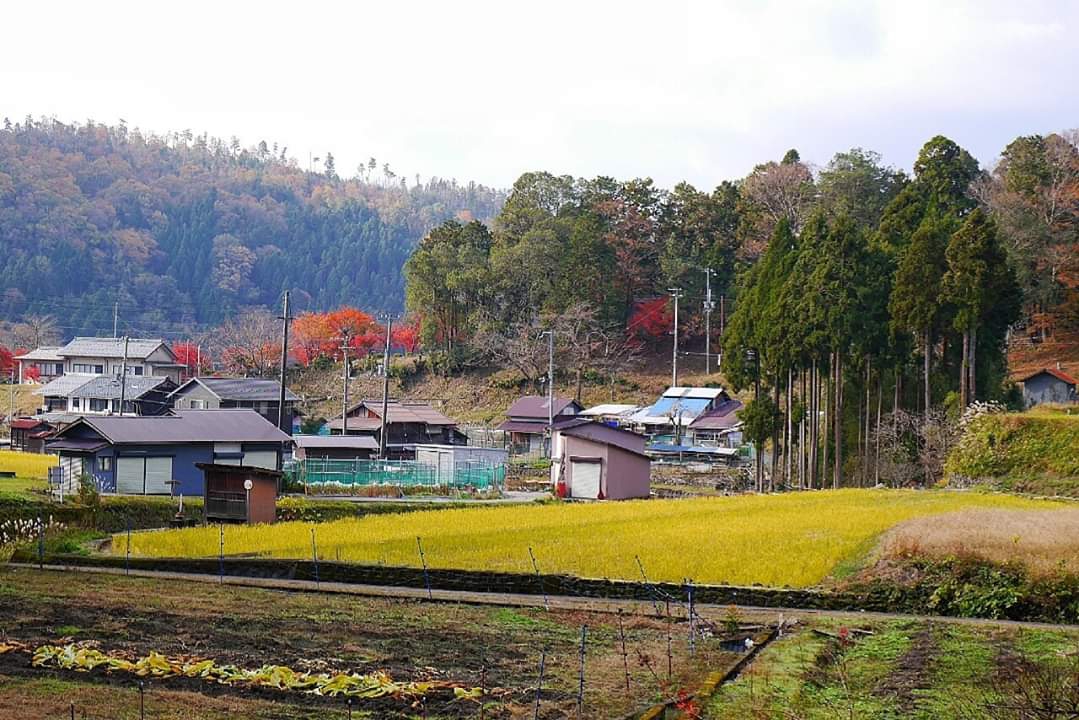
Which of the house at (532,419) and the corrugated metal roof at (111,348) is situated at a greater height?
the corrugated metal roof at (111,348)

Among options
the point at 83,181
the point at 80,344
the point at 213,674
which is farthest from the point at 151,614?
the point at 83,181

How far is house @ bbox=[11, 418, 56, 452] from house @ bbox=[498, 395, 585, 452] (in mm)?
19390

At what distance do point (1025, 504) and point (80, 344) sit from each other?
173 feet

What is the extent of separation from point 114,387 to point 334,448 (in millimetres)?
17887

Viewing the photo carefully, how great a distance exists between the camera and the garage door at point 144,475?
31969 millimetres

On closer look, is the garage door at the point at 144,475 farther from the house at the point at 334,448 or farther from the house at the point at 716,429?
the house at the point at 716,429

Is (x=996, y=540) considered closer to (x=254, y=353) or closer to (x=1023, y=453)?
(x=1023, y=453)

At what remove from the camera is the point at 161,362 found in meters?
63.8

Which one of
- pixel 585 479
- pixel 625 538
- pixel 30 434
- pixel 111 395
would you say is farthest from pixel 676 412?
pixel 625 538

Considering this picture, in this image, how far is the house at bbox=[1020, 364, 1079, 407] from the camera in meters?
44.5

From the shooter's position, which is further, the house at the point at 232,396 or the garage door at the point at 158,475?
the house at the point at 232,396

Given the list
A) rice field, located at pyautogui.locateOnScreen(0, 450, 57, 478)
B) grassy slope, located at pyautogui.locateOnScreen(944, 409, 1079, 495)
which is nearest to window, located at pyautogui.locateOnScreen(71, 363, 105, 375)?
rice field, located at pyautogui.locateOnScreen(0, 450, 57, 478)

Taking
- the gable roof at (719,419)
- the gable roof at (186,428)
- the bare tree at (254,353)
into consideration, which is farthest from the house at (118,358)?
the gable roof at (186,428)

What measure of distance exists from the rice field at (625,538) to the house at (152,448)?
7.44 m
